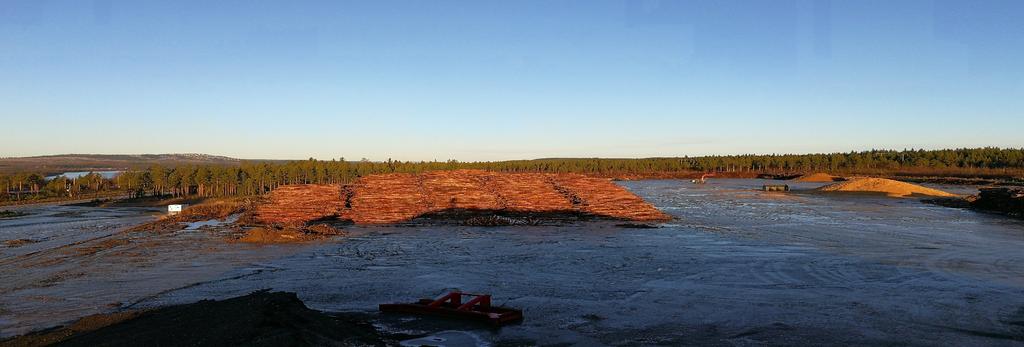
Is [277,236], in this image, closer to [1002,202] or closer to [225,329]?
[225,329]

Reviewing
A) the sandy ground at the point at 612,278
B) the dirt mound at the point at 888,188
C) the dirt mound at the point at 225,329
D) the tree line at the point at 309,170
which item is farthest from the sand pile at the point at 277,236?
the dirt mound at the point at 888,188

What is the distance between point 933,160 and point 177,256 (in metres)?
127

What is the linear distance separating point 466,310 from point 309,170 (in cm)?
7866

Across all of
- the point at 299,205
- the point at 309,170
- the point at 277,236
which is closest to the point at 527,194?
the point at 299,205

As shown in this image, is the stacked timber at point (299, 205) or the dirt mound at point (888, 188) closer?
the stacked timber at point (299, 205)

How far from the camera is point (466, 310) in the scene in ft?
37.9

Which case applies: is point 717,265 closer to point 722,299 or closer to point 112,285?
point 722,299

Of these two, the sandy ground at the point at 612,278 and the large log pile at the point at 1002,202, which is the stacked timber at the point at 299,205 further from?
the large log pile at the point at 1002,202

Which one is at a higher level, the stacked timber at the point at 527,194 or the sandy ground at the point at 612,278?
the stacked timber at the point at 527,194

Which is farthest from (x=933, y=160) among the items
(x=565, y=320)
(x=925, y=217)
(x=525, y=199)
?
(x=565, y=320)

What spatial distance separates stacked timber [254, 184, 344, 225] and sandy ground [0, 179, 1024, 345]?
3.32 metres

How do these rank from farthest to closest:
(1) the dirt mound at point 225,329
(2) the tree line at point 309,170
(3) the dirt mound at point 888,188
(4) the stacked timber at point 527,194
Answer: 1. (2) the tree line at point 309,170
2. (3) the dirt mound at point 888,188
3. (4) the stacked timber at point 527,194
4. (1) the dirt mound at point 225,329

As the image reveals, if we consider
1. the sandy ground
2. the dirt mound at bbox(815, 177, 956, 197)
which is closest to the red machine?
the sandy ground

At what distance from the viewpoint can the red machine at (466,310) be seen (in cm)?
1126
